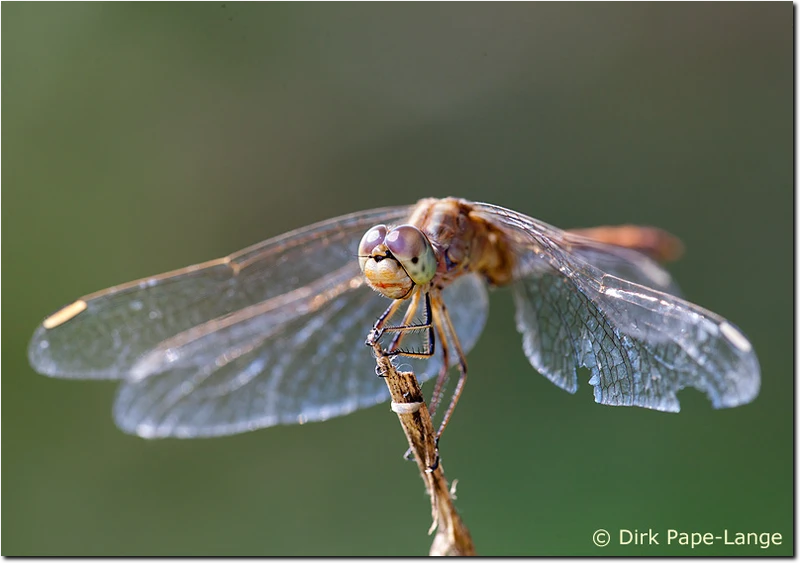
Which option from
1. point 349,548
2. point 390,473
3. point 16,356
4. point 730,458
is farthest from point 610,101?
point 16,356

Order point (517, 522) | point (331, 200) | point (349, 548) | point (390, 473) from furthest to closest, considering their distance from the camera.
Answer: point (331, 200), point (390, 473), point (349, 548), point (517, 522)

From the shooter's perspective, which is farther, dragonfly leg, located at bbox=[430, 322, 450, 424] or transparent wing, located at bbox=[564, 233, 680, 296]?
transparent wing, located at bbox=[564, 233, 680, 296]

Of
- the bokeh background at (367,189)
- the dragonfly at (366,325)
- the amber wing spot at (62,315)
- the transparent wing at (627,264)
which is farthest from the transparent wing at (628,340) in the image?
the bokeh background at (367,189)

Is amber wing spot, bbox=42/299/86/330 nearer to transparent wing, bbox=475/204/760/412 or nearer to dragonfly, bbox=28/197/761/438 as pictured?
dragonfly, bbox=28/197/761/438

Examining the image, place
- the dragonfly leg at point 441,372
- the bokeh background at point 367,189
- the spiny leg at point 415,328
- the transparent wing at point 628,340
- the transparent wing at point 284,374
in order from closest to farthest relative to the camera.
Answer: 1. the transparent wing at point 628,340
2. the spiny leg at point 415,328
3. the dragonfly leg at point 441,372
4. the transparent wing at point 284,374
5. the bokeh background at point 367,189

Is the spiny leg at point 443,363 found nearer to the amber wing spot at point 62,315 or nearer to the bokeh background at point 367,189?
the amber wing spot at point 62,315

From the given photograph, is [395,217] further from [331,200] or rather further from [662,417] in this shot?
[331,200]

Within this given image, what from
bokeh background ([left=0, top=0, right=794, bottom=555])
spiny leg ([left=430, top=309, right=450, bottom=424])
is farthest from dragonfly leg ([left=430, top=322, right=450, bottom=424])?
bokeh background ([left=0, top=0, right=794, bottom=555])
